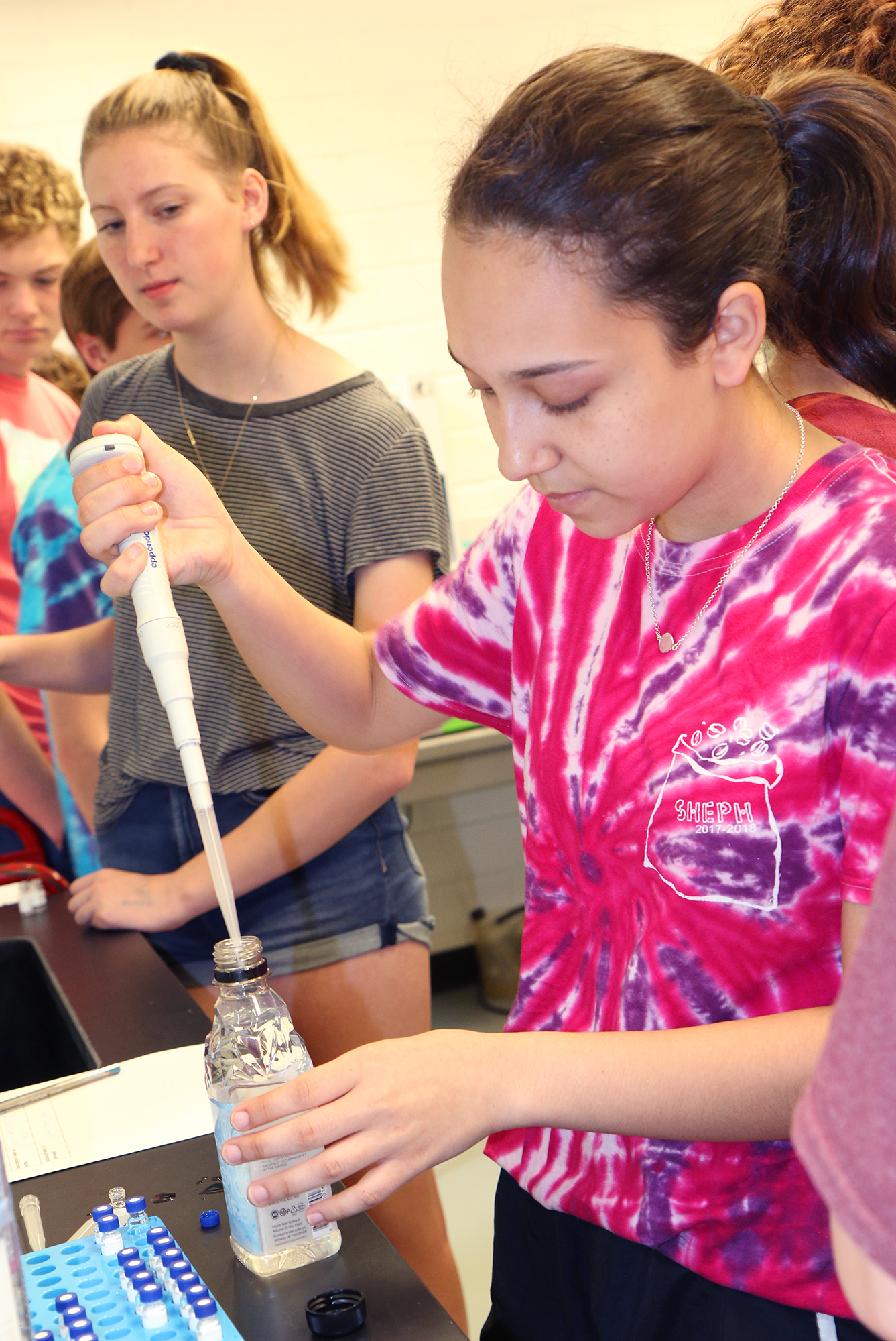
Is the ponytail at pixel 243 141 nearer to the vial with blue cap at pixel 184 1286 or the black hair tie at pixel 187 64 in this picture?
the black hair tie at pixel 187 64

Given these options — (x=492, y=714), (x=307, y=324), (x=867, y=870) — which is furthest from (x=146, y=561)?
(x=307, y=324)

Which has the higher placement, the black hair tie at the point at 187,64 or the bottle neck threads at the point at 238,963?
the black hair tie at the point at 187,64

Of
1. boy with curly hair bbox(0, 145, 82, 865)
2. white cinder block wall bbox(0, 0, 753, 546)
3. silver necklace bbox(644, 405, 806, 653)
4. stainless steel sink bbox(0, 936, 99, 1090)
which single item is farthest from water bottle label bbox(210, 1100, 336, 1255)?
white cinder block wall bbox(0, 0, 753, 546)

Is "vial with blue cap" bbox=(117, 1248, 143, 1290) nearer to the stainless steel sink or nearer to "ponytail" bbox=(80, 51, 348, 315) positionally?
the stainless steel sink

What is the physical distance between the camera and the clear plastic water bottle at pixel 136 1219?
685 mm

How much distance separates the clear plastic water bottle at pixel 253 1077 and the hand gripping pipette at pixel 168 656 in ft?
0.17

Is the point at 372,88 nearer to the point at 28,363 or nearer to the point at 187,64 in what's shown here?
the point at 28,363

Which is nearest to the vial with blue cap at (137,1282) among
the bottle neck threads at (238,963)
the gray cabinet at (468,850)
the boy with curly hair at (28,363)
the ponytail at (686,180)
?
the bottle neck threads at (238,963)

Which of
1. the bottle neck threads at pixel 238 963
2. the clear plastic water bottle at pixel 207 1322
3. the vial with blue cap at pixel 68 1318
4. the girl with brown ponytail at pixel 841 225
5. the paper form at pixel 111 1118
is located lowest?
the paper form at pixel 111 1118

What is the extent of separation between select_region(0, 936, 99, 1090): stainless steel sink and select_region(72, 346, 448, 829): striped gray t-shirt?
208 millimetres

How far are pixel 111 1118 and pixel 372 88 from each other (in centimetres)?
268

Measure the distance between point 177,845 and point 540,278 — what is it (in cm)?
88

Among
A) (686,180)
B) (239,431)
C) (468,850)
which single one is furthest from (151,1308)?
(468,850)

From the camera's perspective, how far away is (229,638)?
1372 mm
